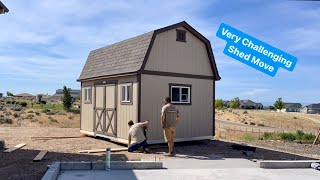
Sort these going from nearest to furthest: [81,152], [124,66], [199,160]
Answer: [199,160], [81,152], [124,66]

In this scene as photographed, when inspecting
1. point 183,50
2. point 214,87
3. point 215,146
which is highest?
point 183,50

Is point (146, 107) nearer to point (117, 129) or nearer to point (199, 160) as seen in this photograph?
point (117, 129)

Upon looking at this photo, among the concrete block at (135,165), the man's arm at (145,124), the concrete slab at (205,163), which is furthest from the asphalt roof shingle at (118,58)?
the concrete block at (135,165)

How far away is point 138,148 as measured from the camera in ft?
44.0

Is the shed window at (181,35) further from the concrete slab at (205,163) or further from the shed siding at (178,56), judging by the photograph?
the concrete slab at (205,163)

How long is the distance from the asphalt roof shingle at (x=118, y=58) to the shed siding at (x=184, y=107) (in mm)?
1046

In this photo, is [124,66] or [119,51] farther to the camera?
[119,51]

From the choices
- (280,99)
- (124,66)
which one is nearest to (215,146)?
(124,66)

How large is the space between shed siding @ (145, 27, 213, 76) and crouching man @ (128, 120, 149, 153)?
91.4 inches

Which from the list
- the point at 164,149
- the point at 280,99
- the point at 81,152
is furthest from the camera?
the point at 280,99

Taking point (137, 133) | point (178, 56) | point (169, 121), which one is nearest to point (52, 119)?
point (178, 56)

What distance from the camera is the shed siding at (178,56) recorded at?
1471 centimetres

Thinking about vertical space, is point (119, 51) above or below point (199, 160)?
above

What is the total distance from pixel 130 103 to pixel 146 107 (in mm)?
690
